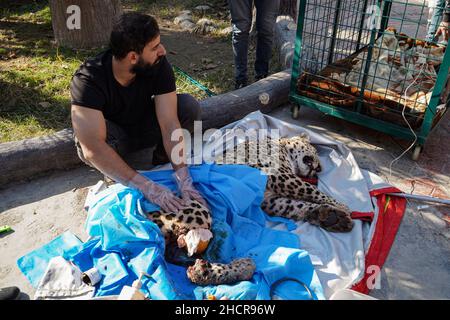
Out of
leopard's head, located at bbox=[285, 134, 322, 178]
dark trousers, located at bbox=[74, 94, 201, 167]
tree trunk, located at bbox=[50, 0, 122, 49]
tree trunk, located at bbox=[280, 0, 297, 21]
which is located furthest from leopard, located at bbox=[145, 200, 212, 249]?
tree trunk, located at bbox=[280, 0, 297, 21]

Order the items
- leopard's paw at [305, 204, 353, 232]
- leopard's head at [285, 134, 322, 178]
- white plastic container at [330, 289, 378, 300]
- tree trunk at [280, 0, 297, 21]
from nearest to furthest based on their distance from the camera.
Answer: white plastic container at [330, 289, 378, 300]
leopard's paw at [305, 204, 353, 232]
leopard's head at [285, 134, 322, 178]
tree trunk at [280, 0, 297, 21]

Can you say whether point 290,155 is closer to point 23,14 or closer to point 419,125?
point 419,125

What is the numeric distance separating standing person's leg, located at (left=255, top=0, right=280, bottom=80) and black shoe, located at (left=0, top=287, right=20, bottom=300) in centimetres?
375

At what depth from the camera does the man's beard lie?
3.18 m

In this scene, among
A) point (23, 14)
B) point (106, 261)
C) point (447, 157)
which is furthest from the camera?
point (23, 14)

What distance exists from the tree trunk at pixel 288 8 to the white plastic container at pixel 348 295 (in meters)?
5.45

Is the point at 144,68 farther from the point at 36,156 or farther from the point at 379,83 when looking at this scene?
the point at 379,83

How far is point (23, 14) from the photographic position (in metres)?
7.75

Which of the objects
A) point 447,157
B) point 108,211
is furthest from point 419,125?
point 108,211

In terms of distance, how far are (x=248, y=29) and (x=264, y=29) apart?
0.30 meters

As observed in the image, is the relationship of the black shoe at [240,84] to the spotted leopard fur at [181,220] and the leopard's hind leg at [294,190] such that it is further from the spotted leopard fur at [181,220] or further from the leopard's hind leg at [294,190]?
the spotted leopard fur at [181,220]

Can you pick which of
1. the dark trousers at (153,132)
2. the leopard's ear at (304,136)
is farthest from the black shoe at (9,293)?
the leopard's ear at (304,136)

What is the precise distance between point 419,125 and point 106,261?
3014 mm

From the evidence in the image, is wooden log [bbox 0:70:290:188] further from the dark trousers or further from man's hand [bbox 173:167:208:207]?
man's hand [bbox 173:167:208:207]
